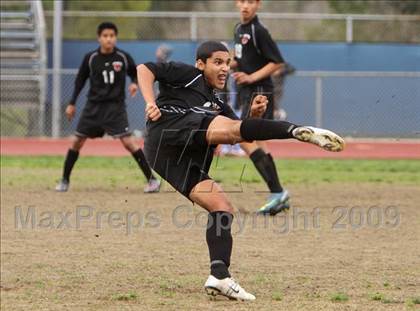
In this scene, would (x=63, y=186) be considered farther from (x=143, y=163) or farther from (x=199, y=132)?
(x=199, y=132)

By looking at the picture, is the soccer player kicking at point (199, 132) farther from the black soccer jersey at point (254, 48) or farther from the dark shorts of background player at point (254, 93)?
the black soccer jersey at point (254, 48)

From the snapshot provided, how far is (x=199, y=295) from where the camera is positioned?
6777 mm

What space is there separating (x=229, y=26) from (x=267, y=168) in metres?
15.0

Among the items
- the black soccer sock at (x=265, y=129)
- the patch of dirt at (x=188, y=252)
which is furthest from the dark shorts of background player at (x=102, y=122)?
the black soccer sock at (x=265, y=129)

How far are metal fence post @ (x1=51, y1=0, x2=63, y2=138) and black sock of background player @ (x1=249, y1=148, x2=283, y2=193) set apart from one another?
12715 mm

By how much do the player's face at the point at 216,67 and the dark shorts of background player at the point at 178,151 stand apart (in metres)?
0.38

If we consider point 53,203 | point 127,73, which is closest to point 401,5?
point 127,73

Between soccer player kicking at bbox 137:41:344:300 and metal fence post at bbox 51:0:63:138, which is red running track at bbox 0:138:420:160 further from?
soccer player kicking at bbox 137:41:344:300

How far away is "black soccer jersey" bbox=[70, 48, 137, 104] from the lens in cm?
1284

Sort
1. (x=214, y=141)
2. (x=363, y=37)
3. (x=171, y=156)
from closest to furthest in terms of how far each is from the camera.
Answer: (x=214, y=141) < (x=171, y=156) < (x=363, y=37)

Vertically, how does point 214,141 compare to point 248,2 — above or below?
below

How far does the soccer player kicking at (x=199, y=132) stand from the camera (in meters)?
6.52

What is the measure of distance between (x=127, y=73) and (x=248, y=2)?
2.73 m

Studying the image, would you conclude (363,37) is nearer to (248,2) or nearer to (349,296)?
(248,2)
